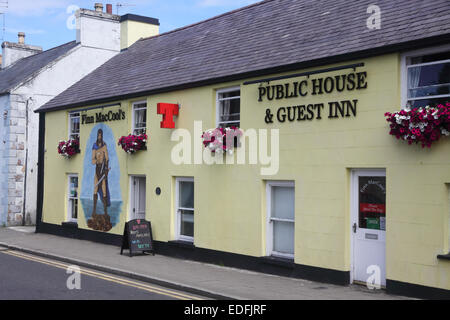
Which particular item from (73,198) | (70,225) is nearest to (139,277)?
(70,225)

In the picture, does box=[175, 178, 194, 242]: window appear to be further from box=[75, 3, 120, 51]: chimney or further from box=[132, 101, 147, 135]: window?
box=[75, 3, 120, 51]: chimney

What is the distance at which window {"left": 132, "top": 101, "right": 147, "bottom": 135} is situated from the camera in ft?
53.3

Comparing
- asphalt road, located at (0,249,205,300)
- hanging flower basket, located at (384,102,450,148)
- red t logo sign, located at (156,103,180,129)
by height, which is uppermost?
red t logo sign, located at (156,103,180,129)

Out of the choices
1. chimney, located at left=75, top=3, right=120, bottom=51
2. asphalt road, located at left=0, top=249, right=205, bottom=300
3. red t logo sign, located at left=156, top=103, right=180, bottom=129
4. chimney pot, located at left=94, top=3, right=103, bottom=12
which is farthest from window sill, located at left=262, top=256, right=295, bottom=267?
chimney pot, located at left=94, top=3, right=103, bottom=12

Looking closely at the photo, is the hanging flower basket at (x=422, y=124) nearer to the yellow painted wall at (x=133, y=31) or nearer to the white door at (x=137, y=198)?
the white door at (x=137, y=198)

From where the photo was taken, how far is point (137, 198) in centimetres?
1667

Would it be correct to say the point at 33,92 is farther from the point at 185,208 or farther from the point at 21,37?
the point at 185,208

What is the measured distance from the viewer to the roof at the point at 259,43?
10.3m

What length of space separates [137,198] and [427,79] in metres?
9.77

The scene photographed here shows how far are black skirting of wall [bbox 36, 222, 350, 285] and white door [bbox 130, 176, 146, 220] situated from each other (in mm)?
894

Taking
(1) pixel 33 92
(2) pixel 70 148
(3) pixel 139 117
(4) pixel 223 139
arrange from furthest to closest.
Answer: (1) pixel 33 92 < (2) pixel 70 148 < (3) pixel 139 117 < (4) pixel 223 139

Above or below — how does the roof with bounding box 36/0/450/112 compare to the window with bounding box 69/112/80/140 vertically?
above

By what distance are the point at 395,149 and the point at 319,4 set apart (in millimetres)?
5756

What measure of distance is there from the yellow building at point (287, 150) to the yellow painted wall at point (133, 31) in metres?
4.50
